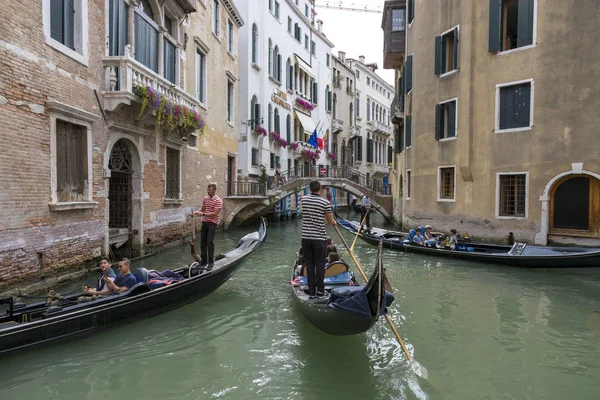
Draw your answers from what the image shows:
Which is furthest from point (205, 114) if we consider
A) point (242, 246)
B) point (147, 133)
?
point (242, 246)

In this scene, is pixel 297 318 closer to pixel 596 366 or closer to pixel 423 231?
pixel 596 366

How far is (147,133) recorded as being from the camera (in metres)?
8.87

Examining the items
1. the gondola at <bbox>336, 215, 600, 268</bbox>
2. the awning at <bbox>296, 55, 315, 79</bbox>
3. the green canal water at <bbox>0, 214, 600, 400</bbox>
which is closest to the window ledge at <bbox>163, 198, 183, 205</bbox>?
the green canal water at <bbox>0, 214, 600, 400</bbox>

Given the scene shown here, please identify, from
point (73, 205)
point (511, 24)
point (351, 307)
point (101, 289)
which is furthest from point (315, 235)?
point (511, 24)

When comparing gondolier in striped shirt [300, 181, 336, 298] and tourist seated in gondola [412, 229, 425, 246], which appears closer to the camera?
gondolier in striped shirt [300, 181, 336, 298]

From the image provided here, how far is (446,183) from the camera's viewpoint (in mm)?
11703

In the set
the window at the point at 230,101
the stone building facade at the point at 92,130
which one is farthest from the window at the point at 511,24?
the window at the point at 230,101

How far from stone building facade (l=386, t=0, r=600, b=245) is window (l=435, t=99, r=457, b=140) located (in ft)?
0.09

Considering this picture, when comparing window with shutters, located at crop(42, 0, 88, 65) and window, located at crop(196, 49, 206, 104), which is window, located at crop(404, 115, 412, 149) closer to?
window, located at crop(196, 49, 206, 104)

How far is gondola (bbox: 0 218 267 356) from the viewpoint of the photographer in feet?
12.5

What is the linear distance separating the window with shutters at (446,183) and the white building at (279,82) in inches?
287

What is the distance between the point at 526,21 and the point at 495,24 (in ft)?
2.14

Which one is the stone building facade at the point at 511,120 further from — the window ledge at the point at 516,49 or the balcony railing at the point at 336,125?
the balcony railing at the point at 336,125

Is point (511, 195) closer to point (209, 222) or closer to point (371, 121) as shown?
point (209, 222)
